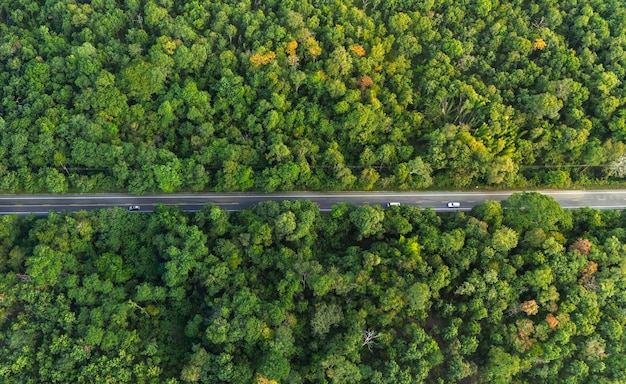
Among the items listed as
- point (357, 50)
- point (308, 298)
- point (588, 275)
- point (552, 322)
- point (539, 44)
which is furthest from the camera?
point (539, 44)

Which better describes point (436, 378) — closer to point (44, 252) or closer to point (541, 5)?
point (44, 252)

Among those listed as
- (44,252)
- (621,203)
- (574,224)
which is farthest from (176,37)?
(621,203)

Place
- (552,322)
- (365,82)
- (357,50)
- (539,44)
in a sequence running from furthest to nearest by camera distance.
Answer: (539,44) < (357,50) < (365,82) < (552,322)

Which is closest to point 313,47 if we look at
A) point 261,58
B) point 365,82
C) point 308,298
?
point 261,58

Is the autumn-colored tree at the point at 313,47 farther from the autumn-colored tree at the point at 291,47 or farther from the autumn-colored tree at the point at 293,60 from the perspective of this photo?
the autumn-colored tree at the point at 293,60

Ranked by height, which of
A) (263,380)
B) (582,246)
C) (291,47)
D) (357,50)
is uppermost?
(291,47)

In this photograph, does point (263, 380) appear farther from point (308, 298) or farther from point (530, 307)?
point (530, 307)
